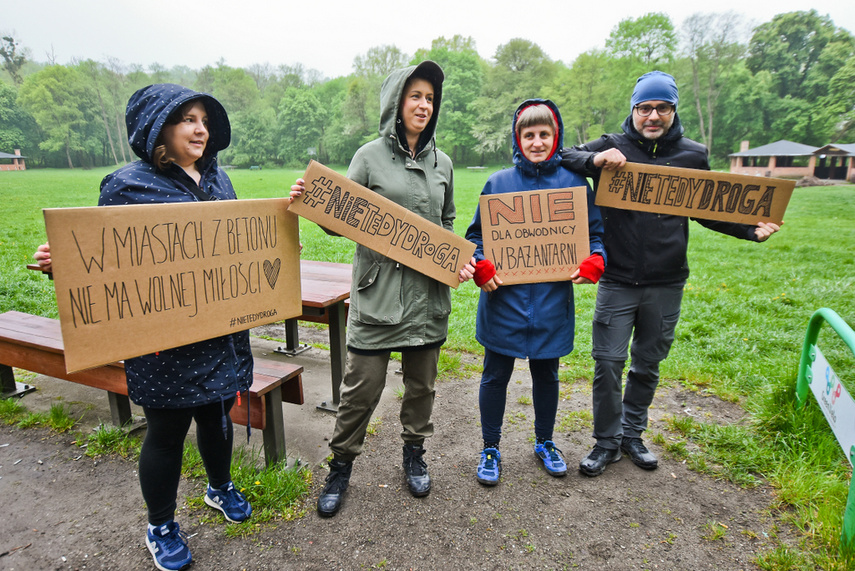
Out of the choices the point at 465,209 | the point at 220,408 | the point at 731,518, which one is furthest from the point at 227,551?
the point at 465,209

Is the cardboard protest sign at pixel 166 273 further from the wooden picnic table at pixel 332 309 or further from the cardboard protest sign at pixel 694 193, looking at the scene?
the cardboard protest sign at pixel 694 193

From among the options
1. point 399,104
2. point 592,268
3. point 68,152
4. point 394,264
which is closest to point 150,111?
point 399,104

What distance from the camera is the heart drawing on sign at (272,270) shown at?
2307 mm

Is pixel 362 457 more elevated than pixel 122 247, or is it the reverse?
pixel 122 247

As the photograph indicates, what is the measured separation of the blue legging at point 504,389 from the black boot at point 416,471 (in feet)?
1.42

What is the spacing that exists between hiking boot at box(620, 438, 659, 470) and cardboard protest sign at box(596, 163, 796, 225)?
4.92 ft

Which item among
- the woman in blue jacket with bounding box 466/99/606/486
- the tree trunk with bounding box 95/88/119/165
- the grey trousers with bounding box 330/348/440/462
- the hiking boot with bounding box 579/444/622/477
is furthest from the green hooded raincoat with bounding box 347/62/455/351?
the tree trunk with bounding box 95/88/119/165

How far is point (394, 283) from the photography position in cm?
247

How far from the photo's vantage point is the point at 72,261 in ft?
5.59

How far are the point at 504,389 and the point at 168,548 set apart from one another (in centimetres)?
189

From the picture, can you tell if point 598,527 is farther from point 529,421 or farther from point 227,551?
point 227,551

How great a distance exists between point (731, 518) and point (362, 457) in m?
2.15

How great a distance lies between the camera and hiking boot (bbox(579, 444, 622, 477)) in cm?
Answer: 290

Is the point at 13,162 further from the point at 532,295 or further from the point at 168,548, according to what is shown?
the point at 532,295
